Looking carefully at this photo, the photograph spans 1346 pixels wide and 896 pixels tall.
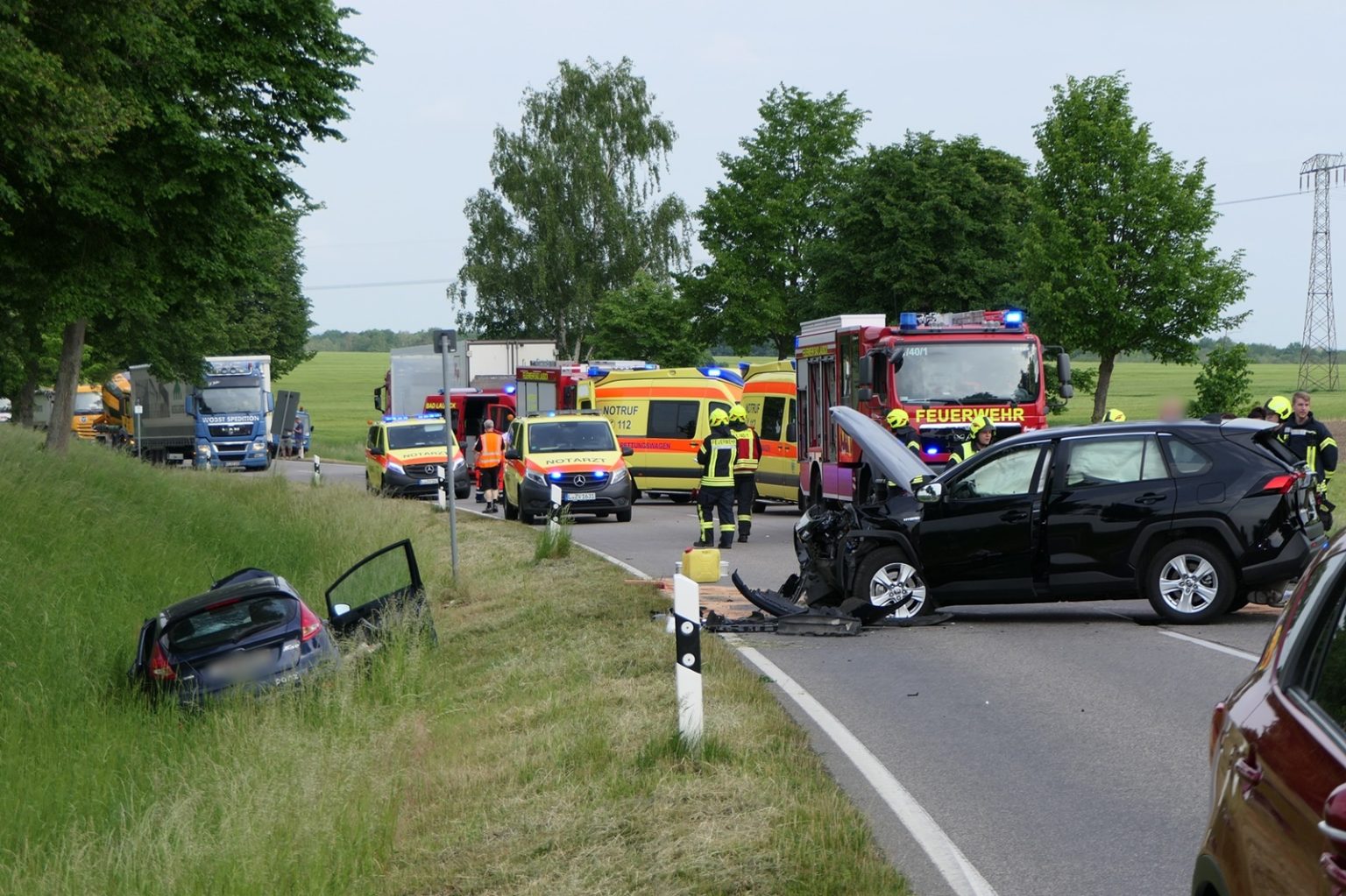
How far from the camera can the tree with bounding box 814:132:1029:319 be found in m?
55.4

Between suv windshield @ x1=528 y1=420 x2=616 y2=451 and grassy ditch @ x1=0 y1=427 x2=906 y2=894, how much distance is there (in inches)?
505

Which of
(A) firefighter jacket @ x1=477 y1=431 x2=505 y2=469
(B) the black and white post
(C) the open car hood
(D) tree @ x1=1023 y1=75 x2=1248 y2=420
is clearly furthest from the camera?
(D) tree @ x1=1023 y1=75 x2=1248 y2=420

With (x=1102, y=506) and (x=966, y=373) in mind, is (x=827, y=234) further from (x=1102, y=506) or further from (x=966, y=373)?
(x=1102, y=506)

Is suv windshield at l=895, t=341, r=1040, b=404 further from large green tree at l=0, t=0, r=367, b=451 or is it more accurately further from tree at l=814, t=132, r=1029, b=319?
tree at l=814, t=132, r=1029, b=319

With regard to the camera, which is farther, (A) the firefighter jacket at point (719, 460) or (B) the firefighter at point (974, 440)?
(A) the firefighter jacket at point (719, 460)

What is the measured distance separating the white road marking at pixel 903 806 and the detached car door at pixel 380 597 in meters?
3.04

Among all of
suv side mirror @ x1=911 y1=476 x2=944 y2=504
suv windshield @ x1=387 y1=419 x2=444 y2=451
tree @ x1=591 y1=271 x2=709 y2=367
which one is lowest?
suv windshield @ x1=387 y1=419 x2=444 y2=451

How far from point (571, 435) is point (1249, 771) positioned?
25.6 metres

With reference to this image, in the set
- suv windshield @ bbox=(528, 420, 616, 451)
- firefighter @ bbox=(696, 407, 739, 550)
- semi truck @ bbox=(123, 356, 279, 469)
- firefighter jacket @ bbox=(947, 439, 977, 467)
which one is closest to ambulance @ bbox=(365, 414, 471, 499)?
suv windshield @ bbox=(528, 420, 616, 451)

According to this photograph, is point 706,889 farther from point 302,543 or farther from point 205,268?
point 205,268

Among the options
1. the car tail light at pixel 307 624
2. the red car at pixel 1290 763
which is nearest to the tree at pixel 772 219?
the car tail light at pixel 307 624

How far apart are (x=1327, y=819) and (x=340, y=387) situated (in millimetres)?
145029

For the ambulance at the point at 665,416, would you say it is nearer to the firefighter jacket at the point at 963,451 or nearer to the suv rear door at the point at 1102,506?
the firefighter jacket at the point at 963,451

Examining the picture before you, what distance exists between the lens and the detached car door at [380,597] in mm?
12008
